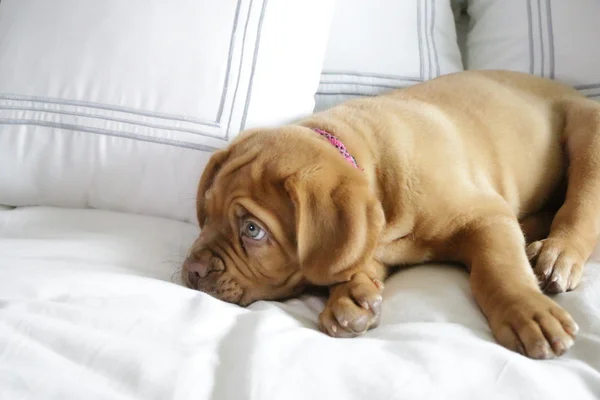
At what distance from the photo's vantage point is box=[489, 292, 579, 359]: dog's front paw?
1249 mm

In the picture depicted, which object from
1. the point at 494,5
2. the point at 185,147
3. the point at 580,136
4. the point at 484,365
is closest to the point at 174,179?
the point at 185,147

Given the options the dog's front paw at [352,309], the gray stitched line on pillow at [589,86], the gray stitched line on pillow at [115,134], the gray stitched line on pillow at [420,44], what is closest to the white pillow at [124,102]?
the gray stitched line on pillow at [115,134]

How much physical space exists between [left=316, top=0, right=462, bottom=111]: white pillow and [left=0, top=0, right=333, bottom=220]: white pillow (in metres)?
0.50

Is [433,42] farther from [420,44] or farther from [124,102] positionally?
[124,102]

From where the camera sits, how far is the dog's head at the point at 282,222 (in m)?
1.46

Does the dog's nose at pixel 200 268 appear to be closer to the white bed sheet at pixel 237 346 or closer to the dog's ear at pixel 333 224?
the white bed sheet at pixel 237 346

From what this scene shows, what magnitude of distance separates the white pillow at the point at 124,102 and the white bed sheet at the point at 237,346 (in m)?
0.42

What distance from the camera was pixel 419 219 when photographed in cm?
172

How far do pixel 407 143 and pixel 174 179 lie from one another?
0.75 metres

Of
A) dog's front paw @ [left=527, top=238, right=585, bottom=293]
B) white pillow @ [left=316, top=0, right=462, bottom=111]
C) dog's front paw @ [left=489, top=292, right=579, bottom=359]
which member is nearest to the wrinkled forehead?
dog's front paw @ [left=489, top=292, right=579, bottom=359]

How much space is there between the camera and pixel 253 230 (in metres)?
1.58

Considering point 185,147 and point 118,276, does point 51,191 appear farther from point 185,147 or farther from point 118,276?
point 118,276

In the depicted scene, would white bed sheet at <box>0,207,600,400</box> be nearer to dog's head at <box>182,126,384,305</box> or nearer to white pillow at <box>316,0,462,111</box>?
dog's head at <box>182,126,384,305</box>

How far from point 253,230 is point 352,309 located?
35cm
